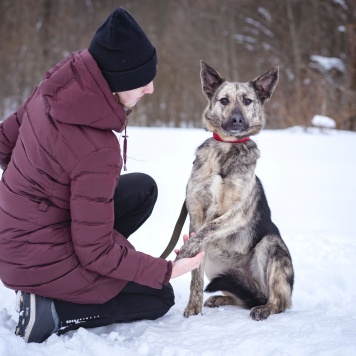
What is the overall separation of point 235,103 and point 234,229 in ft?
2.89

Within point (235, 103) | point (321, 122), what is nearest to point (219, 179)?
point (235, 103)

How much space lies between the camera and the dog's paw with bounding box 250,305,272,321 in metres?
2.42

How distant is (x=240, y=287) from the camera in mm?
2629

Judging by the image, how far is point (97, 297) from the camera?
204cm

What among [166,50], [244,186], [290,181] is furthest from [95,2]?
[244,186]

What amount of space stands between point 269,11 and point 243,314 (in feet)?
56.3

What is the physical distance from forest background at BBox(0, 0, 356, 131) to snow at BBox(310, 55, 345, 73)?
32mm

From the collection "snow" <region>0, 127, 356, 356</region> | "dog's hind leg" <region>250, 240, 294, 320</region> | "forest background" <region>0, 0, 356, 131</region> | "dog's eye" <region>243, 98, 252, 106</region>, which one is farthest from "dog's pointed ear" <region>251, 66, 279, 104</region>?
"forest background" <region>0, 0, 356, 131</region>

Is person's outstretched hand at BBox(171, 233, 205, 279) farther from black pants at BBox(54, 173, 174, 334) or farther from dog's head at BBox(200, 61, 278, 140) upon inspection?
dog's head at BBox(200, 61, 278, 140)

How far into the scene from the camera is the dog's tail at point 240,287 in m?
2.61

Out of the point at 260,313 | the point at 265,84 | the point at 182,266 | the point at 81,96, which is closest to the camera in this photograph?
the point at 81,96

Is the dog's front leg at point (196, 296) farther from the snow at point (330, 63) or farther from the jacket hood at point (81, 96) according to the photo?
the snow at point (330, 63)

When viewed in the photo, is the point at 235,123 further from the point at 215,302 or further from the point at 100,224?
the point at 100,224

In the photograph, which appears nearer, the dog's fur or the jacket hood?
the jacket hood
